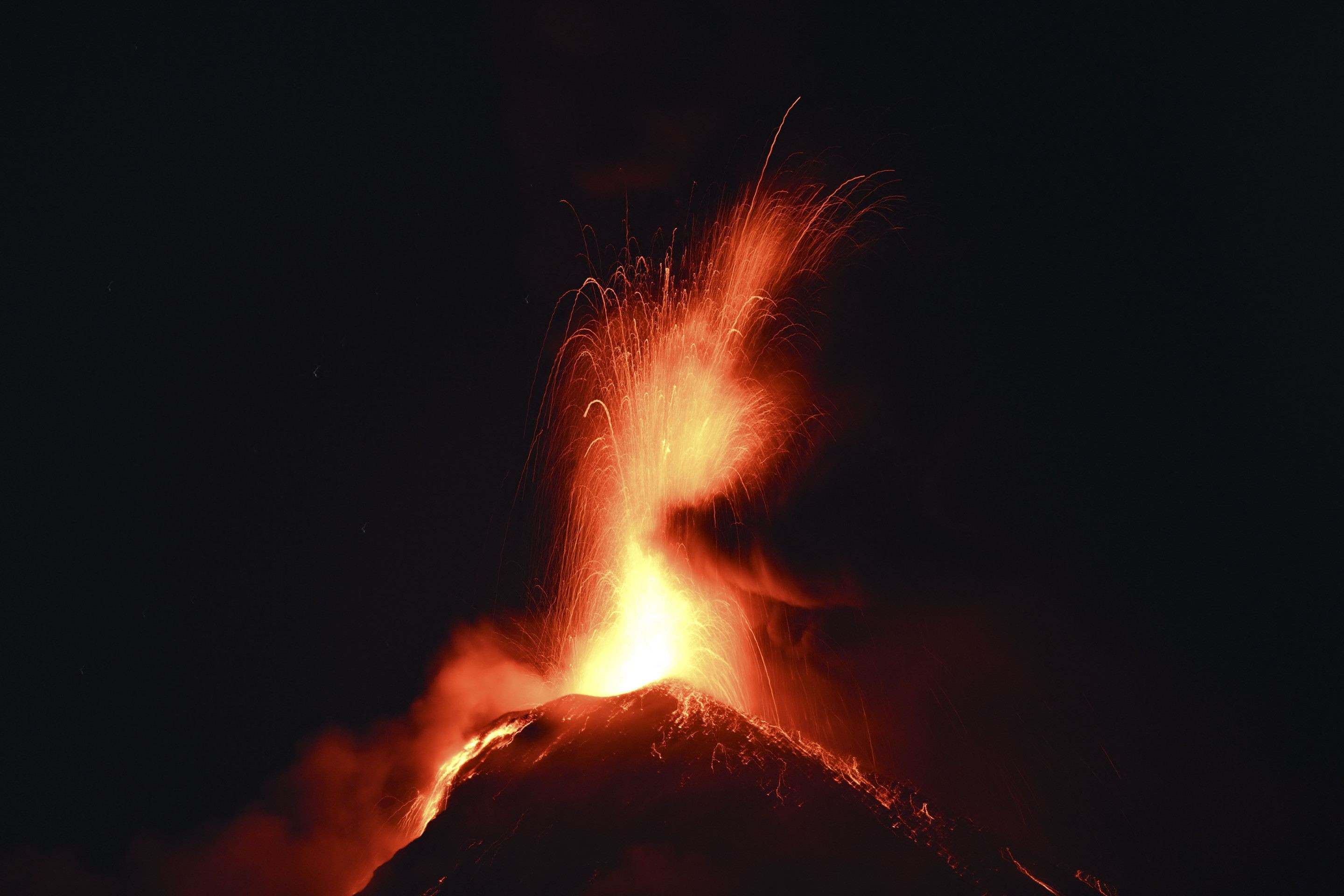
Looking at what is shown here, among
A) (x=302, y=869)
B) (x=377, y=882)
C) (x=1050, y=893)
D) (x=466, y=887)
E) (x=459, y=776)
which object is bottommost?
(x=1050, y=893)

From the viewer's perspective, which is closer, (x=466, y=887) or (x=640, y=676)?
(x=466, y=887)

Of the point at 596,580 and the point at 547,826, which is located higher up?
the point at 596,580

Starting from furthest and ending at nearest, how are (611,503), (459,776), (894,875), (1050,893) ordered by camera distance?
(611,503)
(459,776)
(1050,893)
(894,875)

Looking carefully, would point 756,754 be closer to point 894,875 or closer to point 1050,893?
point 894,875

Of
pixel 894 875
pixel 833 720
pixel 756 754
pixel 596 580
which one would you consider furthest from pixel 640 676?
pixel 894 875

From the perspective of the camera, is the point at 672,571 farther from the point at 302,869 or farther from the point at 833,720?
the point at 302,869

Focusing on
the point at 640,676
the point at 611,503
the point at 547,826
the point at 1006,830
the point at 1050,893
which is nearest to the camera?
the point at 1050,893
